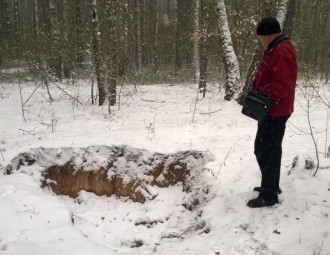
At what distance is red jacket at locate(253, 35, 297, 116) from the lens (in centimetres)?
374

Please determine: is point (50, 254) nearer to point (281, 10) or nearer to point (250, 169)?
point (250, 169)

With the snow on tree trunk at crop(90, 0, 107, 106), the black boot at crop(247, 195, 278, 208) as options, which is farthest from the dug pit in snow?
the snow on tree trunk at crop(90, 0, 107, 106)

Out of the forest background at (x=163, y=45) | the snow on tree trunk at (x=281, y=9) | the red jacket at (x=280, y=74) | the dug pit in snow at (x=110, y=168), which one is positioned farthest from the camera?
the forest background at (x=163, y=45)

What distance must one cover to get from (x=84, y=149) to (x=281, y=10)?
625 centimetres

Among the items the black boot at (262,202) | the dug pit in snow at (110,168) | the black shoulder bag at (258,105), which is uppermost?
the black shoulder bag at (258,105)

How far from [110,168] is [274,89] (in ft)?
11.8

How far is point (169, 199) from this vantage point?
5.98 m

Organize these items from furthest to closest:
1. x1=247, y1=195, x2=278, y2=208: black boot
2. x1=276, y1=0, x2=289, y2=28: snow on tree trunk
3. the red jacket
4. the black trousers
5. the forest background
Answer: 1. the forest background
2. x1=276, y1=0, x2=289, y2=28: snow on tree trunk
3. x1=247, y1=195, x2=278, y2=208: black boot
4. the black trousers
5. the red jacket

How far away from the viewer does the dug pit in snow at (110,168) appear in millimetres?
6160

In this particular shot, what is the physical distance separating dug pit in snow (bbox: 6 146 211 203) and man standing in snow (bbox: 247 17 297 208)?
6.53ft

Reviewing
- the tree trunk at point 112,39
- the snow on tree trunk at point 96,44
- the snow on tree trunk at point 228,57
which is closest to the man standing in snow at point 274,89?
the tree trunk at point 112,39

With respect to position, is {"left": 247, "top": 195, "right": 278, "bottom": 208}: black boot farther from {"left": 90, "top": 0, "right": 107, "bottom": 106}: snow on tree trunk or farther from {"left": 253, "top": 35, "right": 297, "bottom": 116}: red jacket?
{"left": 90, "top": 0, "right": 107, "bottom": 106}: snow on tree trunk

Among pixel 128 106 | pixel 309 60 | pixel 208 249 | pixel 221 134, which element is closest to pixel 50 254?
pixel 208 249

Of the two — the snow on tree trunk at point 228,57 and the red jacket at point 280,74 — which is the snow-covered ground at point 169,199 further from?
the red jacket at point 280,74
